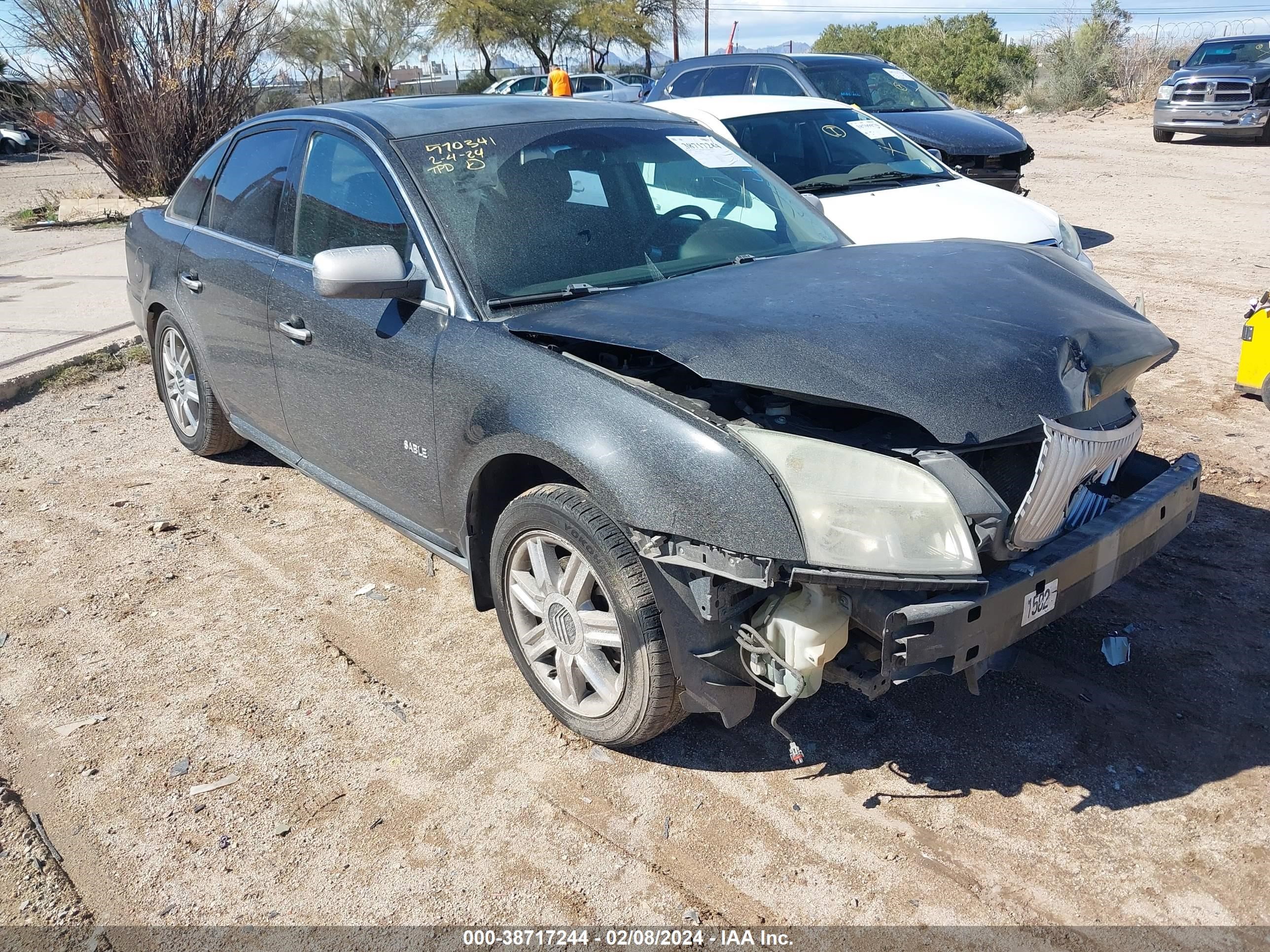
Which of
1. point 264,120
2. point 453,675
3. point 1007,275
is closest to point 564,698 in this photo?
point 453,675

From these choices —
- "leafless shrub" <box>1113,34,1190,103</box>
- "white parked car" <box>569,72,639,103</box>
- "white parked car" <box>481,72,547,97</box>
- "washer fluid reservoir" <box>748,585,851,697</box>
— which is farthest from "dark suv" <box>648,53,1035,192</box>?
"leafless shrub" <box>1113,34,1190,103</box>

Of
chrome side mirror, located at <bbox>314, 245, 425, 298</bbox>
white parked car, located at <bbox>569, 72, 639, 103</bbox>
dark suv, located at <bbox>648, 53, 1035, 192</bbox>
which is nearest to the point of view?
chrome side mirror, located at <bbox>314, 245, 425, 298</bbox>

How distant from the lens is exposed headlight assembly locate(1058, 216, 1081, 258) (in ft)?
23.2

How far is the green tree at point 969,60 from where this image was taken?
31719mm

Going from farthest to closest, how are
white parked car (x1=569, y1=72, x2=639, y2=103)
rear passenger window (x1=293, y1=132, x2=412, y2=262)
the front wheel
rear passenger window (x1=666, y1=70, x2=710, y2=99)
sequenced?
white parked car (x1=569, y1=72, x2=639, y2=103) → rear passenger window (x1=666, y1=70, x2=710, y2=99) → rear passenger window (x1=293, y1=132, x2=412, y2=262) → the front wheel

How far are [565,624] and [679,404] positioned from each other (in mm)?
783

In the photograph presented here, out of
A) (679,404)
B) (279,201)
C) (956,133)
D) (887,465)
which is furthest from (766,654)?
(956,133)

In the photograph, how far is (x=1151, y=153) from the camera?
18.0 metres

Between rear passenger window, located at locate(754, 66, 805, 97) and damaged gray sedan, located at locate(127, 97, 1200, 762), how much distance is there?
6893 mm

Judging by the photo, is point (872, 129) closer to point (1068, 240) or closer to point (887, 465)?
point (1068, 240)

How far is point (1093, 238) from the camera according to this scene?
35.3 ft

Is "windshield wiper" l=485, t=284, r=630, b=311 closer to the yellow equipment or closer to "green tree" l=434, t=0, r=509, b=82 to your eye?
the yellow equipment

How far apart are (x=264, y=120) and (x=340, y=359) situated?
1558mm

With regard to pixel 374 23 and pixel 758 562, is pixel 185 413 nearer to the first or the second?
pixel 758 562
